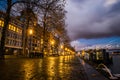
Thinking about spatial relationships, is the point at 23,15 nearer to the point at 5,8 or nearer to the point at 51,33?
the point at 5,8

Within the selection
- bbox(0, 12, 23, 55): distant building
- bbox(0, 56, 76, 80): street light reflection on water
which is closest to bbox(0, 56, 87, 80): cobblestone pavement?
bbox(0, 56, 76, 80): street light reflection on water

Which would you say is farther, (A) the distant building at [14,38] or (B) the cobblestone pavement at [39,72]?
(A) the distant building at [14,38]

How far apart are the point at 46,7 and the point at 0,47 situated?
27.7 ft

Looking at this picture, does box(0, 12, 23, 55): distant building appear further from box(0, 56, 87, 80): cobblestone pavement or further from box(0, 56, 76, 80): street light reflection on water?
box(0, 56, 87, 80): cobblestone pavement

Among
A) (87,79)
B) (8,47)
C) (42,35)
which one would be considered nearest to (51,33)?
(42,35)

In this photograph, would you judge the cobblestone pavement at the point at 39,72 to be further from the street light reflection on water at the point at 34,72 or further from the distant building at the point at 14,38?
the distant building at the point at 14,38

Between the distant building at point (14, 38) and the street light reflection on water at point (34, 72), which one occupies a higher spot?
the distant building at point (14, 38)

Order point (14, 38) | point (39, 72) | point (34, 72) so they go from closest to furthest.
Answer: point (34, 72), point (39, 72), point (14, 38)

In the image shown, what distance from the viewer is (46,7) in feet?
85.4

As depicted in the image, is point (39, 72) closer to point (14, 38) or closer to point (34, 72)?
point (34, 72)

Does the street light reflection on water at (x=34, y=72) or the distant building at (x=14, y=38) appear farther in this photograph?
the distant building at (x=14, y=38)

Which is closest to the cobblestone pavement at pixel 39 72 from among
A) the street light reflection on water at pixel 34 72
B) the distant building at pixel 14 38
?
the street light reflection on water at pixel 34 72

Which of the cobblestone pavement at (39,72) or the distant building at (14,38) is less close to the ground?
the distant building at (14,38)

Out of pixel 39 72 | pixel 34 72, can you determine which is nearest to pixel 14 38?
pixel 39 72
